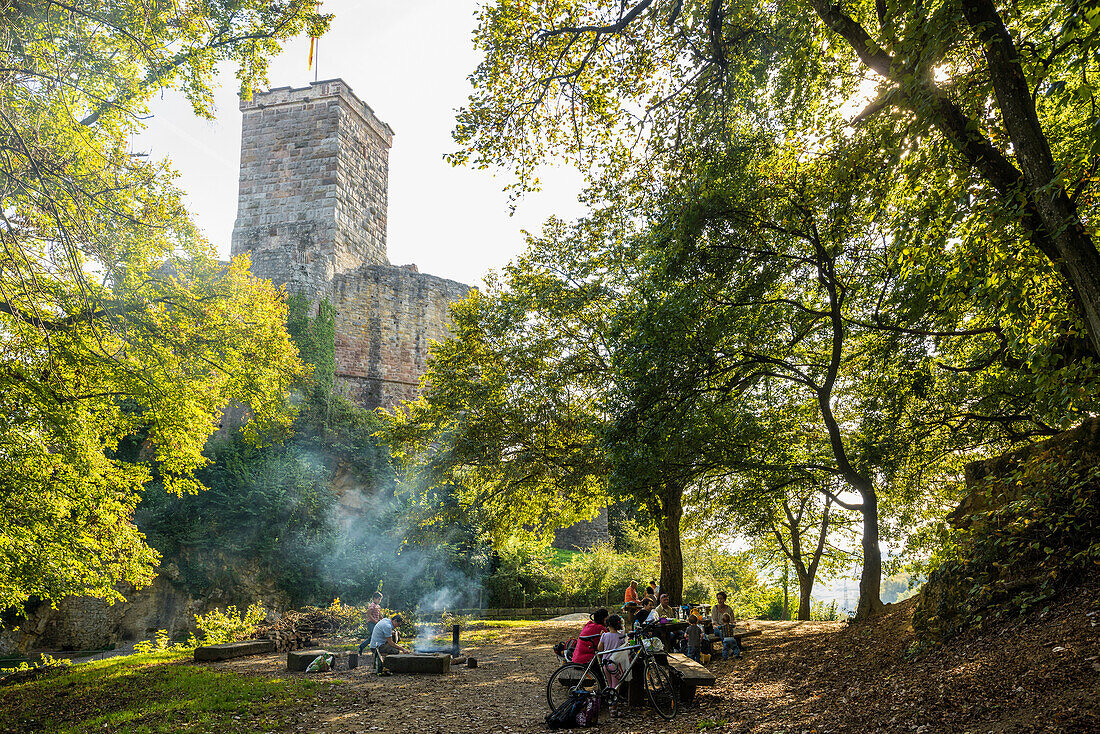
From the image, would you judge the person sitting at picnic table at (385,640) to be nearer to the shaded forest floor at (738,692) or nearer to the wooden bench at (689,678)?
the shaded forest floor at (738,692)

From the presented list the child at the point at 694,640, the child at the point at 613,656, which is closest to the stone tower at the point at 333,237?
the child at the point at 694,640

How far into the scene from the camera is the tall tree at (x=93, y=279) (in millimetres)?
6570

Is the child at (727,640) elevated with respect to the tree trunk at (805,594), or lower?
elevated

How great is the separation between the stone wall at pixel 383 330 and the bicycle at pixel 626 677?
20.6m

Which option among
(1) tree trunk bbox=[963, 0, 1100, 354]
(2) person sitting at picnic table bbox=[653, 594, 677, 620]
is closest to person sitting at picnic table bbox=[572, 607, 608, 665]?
(2) person sitting at picnic table bbox=[653, 594, 677, 620]

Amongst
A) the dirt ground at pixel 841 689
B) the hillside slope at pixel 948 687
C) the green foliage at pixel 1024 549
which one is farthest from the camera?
the green foliage at pixel 1024 549

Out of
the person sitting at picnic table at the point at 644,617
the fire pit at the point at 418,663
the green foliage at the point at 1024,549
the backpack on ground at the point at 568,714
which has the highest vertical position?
the green foliage at the point at 1024,549

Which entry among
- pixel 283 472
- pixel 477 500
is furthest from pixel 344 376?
pixel 477 500

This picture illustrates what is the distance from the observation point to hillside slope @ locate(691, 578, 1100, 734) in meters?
3.76

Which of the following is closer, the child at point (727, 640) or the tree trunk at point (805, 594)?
the child at point (727, 640)

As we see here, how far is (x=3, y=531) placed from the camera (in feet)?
26.6

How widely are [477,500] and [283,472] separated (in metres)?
8.64

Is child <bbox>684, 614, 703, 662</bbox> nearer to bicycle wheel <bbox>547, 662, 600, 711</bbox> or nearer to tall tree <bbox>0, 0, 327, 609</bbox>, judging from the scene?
bicycle wheel <bbox>547, 662, 600, 711</bbox>

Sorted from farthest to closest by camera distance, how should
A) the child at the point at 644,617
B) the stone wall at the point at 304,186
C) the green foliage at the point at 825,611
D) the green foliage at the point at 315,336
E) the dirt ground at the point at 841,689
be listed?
the stone wall at the point at 304,186 → the green foliage at the point at 315,336 → the green foliage at the point at 825,611 → the child at the point at 644,617 → the dirt ground at the point at 841,689
